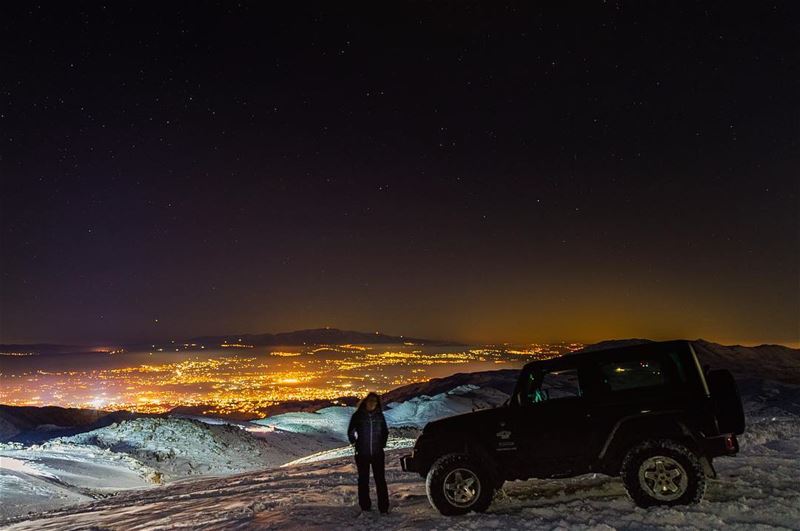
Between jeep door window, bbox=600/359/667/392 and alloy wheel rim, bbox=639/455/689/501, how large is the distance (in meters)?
0.97

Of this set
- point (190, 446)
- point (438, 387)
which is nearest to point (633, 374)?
point (190, 446)

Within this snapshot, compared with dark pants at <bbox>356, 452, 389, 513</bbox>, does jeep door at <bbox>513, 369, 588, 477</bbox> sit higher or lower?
higher

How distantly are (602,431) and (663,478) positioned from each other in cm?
93

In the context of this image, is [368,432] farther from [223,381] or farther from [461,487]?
[223,381]

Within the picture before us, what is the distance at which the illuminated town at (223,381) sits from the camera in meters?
79.4

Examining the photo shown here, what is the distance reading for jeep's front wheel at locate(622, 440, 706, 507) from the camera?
7.29 m

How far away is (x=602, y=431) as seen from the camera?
7750mm

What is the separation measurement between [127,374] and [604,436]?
144 metres

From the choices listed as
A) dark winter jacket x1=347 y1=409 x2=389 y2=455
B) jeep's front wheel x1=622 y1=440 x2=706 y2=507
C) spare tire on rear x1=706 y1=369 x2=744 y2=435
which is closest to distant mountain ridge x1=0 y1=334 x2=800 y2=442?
spare tire on rear x1=706 y1=369 x2=744 y2=435

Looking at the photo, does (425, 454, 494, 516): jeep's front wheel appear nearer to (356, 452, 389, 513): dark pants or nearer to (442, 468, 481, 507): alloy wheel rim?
(442, 468, 481, 507): alloy wheel rim

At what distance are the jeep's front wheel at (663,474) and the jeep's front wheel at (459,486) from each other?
6.31 feet

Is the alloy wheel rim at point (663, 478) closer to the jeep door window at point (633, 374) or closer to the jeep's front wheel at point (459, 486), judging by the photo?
the jeep door window at point (633, 374)

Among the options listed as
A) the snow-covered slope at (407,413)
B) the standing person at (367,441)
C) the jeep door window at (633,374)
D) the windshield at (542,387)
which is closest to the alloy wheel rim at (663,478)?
the jeep door window at (633,374)

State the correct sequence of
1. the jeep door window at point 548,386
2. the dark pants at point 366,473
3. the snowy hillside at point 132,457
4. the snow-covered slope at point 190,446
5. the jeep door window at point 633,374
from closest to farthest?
the jeep door window at point 633,374, the jeep door window at point 548,386, the dark pants at point 366,473, the snowy hillside at point 132,457, the snow-covered slope at point 190,446
